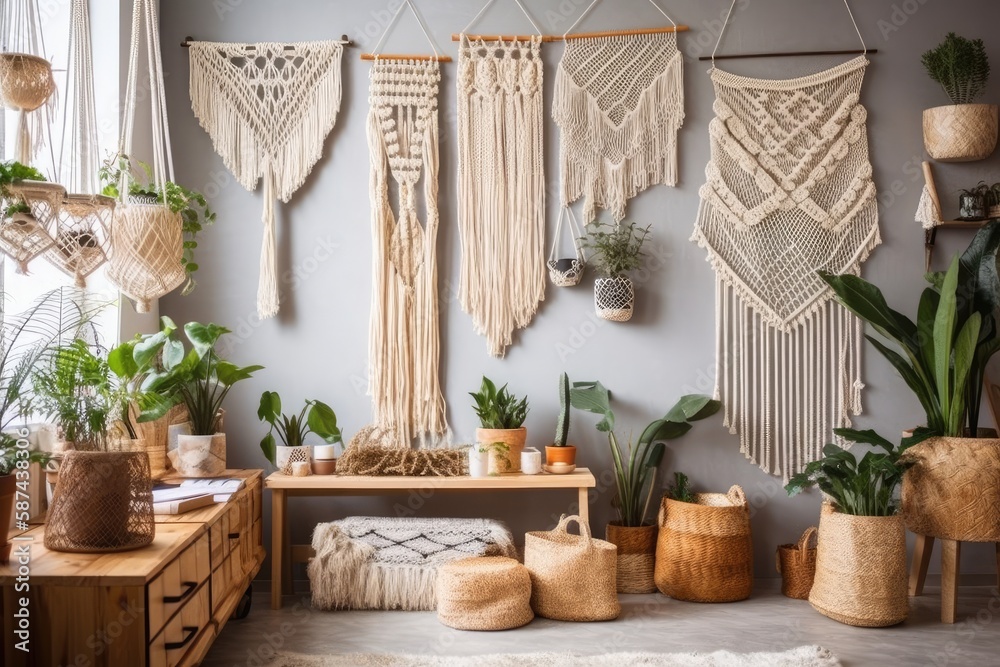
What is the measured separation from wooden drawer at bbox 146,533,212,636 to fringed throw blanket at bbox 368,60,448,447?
51.8 inches

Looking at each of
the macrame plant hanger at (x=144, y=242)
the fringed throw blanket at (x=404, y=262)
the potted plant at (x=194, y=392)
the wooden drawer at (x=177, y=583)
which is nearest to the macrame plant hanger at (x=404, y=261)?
the fringed throw blanket at (x=404, y=262)

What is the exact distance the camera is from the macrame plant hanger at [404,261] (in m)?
3.69

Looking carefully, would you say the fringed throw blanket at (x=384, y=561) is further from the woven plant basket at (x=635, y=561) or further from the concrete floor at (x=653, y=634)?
the woven plant basket at (x=635, y=561)

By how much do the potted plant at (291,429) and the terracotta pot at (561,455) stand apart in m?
0.87

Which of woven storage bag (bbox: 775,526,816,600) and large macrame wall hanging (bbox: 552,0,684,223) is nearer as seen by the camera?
woven storage bag (bbox: 775,526,816,600)

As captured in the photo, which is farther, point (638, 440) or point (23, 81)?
point (638, 440)

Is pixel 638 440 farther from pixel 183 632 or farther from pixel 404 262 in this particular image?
pixel 183 632

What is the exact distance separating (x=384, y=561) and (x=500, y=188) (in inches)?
64.1

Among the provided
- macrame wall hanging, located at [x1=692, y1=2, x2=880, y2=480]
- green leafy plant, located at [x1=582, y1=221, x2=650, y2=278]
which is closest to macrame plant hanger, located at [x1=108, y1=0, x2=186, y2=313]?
green leafy plant, located at [x1=582, y1=221, x2=650, y2=278]

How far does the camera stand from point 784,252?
3.71m

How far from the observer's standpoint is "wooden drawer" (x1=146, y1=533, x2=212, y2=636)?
193cm

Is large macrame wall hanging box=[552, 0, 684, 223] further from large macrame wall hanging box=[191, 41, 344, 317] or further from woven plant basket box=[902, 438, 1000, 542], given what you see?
woven plant basket box=[902, 438, 1000, 542]

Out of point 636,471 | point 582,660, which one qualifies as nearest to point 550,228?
point 636,471

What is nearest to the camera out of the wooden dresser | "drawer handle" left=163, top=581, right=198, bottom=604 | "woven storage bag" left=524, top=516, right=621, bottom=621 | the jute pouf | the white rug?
the wooden dresser
